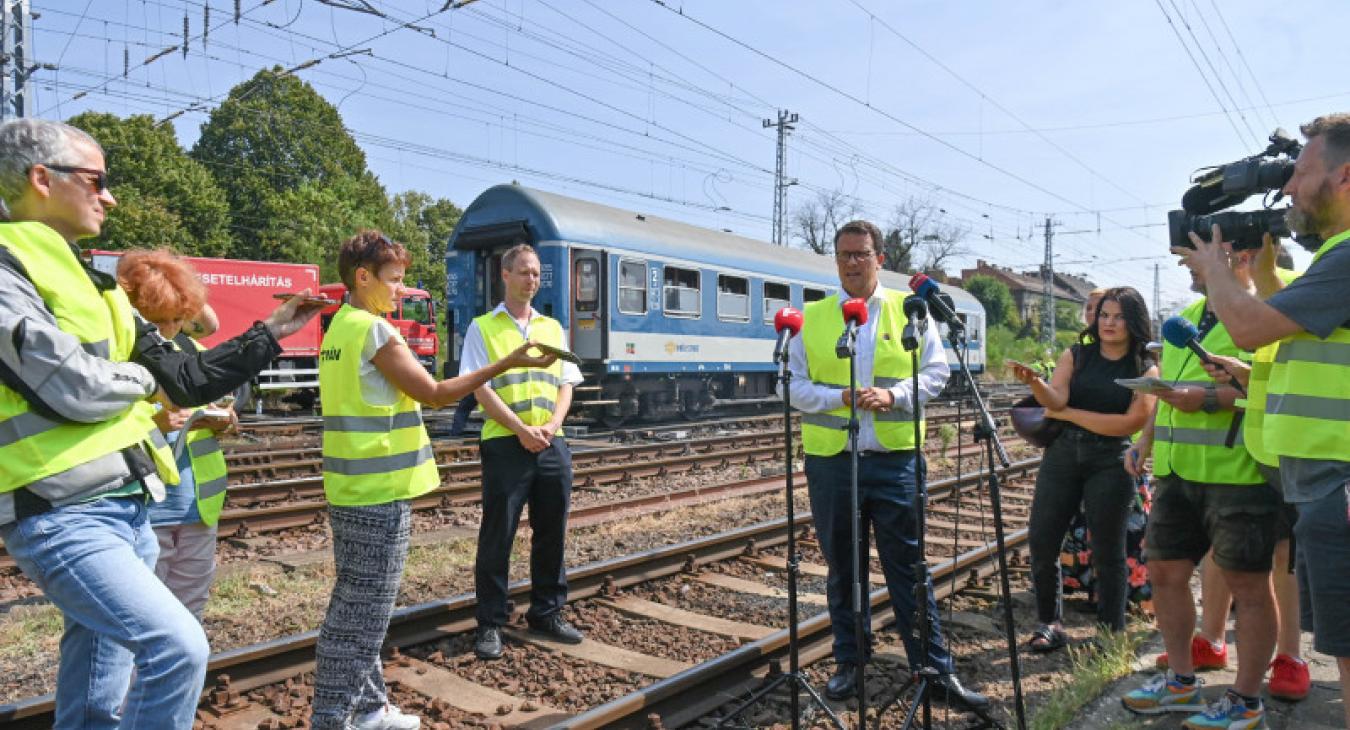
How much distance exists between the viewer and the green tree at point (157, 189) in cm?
3231

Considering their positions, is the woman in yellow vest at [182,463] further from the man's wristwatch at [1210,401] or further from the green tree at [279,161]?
the green tree at [279,161]

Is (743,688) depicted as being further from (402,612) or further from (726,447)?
(726,447)

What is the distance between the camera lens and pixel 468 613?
16.6 ft

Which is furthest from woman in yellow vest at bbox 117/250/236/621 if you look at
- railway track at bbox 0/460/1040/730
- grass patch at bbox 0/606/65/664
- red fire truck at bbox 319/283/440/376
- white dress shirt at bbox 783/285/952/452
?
red fire truck at bbox 319/283/440/376

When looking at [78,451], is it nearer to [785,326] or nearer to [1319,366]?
[785,326]

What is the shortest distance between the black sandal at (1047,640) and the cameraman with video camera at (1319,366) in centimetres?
221

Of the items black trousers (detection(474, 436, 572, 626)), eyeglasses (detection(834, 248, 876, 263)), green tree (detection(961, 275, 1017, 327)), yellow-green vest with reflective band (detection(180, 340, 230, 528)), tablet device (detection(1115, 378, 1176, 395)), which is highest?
green tree (detection(961, 275, 1017, 327))

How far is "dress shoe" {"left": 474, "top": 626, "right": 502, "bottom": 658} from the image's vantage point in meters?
4.60

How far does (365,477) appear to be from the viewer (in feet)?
11.8

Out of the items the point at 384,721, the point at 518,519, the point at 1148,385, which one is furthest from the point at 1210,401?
the point at 384,721

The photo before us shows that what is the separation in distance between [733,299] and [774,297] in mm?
1614

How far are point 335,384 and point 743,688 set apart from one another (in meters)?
2.34

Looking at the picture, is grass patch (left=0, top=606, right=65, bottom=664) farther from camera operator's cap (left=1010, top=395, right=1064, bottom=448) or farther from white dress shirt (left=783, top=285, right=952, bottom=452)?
camera operator's cap (left=1010, top=395, right=1064, bottom=448)

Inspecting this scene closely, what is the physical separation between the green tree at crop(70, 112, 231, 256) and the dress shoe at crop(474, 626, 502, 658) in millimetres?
32675
